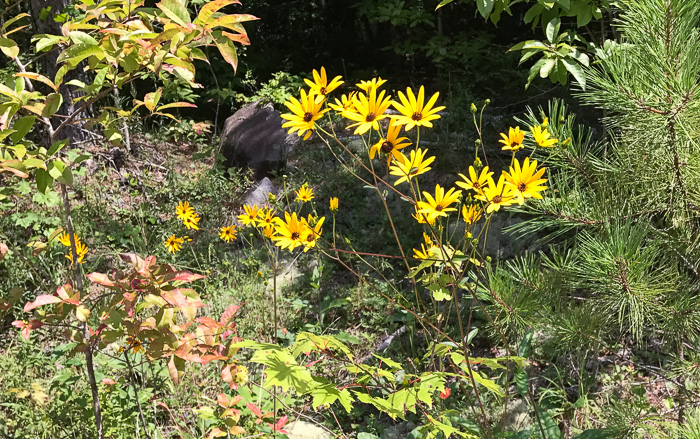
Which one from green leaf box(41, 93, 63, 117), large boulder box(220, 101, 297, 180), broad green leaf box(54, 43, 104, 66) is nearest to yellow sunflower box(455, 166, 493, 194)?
broad green leaf box(54, 43, 104, 66)

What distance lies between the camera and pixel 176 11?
1235 millimetres

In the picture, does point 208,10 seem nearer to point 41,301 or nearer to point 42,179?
point 42,179

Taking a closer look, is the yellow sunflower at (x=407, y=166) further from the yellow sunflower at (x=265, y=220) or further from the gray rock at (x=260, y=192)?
the gray rock at (x=260, y=192)

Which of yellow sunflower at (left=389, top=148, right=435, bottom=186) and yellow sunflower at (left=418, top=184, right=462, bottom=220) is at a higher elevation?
yellow sunflower at (left=389, top=148, right=435, bottom=186)

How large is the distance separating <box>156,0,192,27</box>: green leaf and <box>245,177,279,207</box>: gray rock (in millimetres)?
3319

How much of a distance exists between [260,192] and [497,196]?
11.8ft

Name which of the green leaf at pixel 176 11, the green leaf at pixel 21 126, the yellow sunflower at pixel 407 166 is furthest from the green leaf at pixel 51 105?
the yellow sunflower at pixel 407 166

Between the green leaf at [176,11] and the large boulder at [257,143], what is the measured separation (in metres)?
3.81

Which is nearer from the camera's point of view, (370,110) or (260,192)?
(370,110)

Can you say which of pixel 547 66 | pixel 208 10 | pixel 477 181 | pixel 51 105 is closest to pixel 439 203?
pixel 477 181

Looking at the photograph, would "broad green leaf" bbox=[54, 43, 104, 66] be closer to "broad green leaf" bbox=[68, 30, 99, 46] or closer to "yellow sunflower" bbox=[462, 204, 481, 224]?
"broad green leaf" bbox=[68, 30, 99, 46]

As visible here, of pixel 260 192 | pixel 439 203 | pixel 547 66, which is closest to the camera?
pixel 439 203

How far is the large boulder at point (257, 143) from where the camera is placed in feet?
16.7

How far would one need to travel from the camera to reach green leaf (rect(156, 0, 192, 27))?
121 cm
